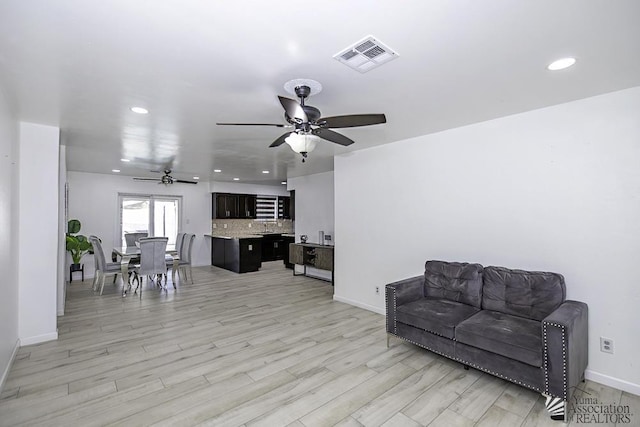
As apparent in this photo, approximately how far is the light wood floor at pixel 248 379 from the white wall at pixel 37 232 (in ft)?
0.96

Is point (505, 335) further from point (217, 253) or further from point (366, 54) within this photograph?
point (217, 253)

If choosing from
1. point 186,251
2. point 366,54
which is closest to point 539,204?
point 366,54

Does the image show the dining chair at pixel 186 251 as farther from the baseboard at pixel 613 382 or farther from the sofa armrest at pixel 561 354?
the baseboard at pixel 613 382

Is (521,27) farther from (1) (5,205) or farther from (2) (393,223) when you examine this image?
(1) (5,205)

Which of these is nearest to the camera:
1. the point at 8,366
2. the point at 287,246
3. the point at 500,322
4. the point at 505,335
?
the point at 505,335

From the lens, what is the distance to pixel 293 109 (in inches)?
86.7

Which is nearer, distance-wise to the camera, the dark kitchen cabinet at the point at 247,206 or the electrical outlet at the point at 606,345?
the electrical outlet at the point at 606,345

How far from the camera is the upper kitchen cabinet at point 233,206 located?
9.32 m

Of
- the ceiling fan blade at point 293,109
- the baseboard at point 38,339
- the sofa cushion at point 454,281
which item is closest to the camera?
the ceiling fan blade at point 293,109

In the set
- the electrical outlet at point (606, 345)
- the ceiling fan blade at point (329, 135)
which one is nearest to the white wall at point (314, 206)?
the ceiling fan blade at point (329, 135)

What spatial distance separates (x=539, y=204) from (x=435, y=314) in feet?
4.97

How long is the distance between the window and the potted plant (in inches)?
41.3

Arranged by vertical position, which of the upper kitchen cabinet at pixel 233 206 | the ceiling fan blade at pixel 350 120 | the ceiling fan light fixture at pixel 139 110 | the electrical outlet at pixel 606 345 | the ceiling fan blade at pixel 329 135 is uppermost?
the ceiling fan light fixture at pixel 139 110

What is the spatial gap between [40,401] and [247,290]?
3726mm
